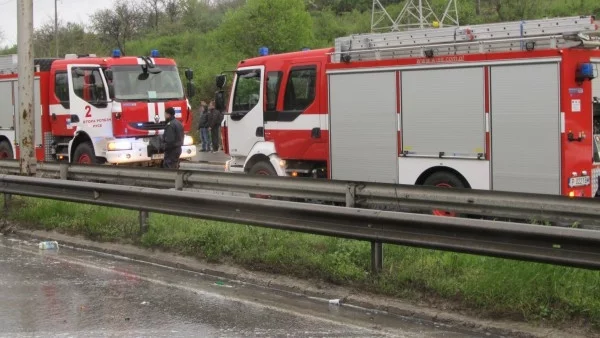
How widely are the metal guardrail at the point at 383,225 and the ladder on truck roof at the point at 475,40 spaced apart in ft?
14.8

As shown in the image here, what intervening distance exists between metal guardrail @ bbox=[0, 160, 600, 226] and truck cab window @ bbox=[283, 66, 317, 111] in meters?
2.32

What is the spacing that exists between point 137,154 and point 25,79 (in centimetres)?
490

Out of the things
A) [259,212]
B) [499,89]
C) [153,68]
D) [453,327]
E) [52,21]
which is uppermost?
[52,21]

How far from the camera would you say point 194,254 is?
928 cm

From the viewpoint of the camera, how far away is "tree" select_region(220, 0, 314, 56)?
115 ft

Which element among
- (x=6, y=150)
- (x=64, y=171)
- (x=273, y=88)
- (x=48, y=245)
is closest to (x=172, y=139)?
(x=64, y=171)

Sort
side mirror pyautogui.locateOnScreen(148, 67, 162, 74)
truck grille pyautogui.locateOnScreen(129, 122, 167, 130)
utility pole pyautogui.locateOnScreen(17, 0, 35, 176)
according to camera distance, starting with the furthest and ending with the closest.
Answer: side mirror pyautogui.locateOnScreen(148, 67, 162, 74), truck grille pyautogui.locateOnScreen(129, 122, 167, 130), utility pole pyautogui.locateOnScreen(17, 0, 35, 176)

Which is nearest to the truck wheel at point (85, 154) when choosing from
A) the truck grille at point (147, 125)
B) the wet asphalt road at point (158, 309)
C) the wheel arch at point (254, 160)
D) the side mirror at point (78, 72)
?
the truck grille at point (147, 125)

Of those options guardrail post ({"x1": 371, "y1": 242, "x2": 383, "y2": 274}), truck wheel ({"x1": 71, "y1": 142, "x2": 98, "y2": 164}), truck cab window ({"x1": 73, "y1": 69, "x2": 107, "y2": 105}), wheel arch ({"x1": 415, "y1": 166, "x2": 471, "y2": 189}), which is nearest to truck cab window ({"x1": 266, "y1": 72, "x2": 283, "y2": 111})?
wheel arch ({"x1": 415, "y1": 166, "x2": 471, "y2": 189})

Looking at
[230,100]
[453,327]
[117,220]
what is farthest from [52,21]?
[453,327]

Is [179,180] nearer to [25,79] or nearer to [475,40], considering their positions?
[25,79]

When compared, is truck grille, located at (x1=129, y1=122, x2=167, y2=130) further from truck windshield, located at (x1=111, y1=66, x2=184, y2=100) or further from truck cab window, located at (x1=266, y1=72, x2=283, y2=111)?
truck cab window, located at (x1=266, y1=72, x2=283, y2=111)

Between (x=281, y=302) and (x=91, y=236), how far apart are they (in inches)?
167

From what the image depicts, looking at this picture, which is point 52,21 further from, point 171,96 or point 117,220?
point 117,220
